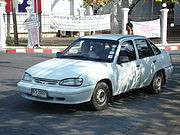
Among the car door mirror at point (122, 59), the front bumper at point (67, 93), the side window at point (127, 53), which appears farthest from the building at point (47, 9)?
the front bumper at point (67, 93)

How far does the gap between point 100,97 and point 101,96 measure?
3cm

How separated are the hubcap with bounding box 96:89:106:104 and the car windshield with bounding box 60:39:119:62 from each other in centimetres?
73

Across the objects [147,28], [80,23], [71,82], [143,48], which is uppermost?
[80,23]

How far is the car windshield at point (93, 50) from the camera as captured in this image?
23.9 ft

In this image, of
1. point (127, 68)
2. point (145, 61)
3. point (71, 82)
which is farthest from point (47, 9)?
point (71, 82)

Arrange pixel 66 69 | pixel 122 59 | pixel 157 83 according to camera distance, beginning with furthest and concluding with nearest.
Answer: pixel 157 83, pixel 122 59, pixel 66 69

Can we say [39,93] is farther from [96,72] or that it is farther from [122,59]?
[122,59]

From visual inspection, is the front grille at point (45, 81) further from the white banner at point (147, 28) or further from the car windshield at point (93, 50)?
the white banner at point (147, 28)

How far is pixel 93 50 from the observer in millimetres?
7480

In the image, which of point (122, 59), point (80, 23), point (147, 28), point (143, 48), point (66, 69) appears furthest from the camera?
point (147, 28)

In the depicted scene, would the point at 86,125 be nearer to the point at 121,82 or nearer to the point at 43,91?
the point at 43,91

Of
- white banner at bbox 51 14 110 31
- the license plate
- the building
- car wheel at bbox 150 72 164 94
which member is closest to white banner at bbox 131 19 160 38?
white banner at bbox 51 14 110 31

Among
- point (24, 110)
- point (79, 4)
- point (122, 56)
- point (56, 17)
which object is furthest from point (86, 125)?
point (79, 4)

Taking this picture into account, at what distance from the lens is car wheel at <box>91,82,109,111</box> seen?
6.71 m
